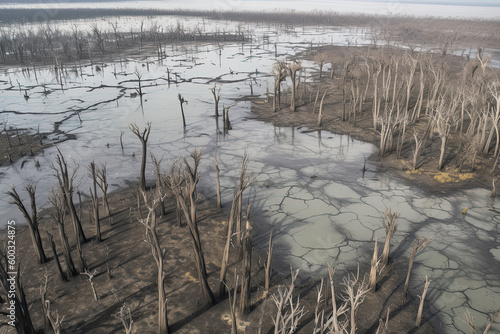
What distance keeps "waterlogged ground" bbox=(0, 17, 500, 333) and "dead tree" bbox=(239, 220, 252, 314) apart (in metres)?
1.38

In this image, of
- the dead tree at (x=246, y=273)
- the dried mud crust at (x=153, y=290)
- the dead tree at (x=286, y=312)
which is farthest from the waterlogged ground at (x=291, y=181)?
the dead tree at (x=286, y=312)

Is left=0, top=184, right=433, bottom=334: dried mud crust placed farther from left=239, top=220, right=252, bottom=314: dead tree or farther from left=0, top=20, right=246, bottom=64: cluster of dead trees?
left=0, top=20, right=246, bottom=64: cluster of dead trees

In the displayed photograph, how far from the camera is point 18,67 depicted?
80.5ft

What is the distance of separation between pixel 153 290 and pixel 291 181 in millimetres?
5025

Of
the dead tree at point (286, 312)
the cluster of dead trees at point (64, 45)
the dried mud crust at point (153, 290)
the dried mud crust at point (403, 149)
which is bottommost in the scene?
the dried mud crust at point (153, 290)

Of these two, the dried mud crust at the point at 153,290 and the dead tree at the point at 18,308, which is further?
the dried mud crust at the point at 153,290

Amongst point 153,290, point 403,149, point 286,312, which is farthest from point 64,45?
point 286,312

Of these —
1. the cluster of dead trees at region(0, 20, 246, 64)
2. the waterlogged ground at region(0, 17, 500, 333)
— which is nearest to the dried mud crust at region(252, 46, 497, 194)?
the waterlogged ground at region(0, 17, 500, 333)

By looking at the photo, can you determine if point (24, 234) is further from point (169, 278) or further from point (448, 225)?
point (448, 225)

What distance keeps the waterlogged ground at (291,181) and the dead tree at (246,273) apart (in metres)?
1.38

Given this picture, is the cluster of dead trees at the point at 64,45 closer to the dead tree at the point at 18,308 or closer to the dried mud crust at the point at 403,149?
the dried mud crust at the point at 403,149

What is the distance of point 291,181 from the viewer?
376 inches

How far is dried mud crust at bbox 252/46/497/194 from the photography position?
9.34 meters

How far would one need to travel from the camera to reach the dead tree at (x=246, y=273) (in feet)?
16.1
